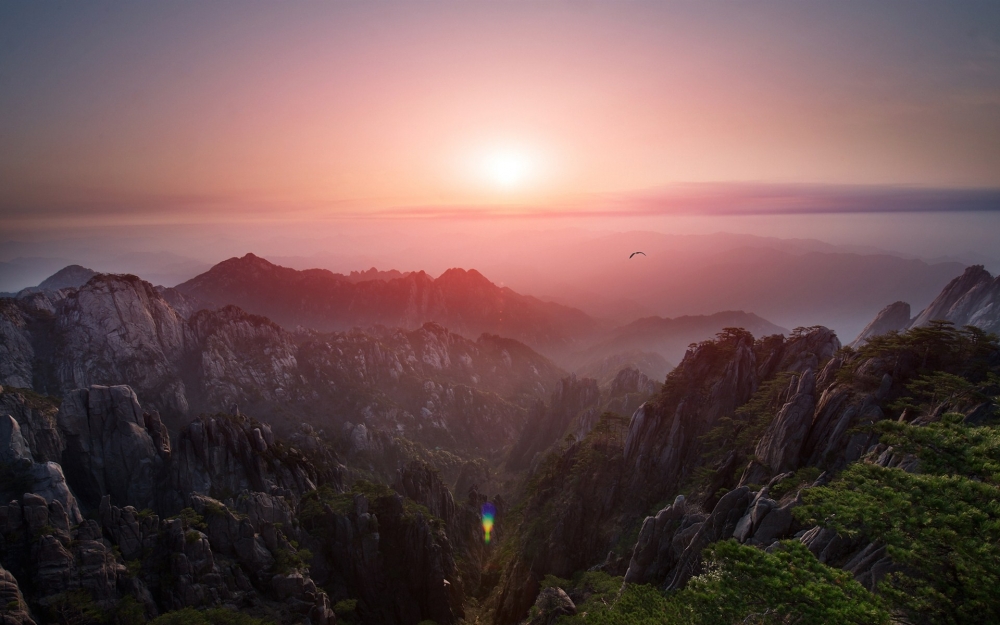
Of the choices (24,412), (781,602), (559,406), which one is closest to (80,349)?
(24,412)

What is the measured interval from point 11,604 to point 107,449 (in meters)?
38.2

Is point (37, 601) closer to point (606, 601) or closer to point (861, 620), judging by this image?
point (606, 601)

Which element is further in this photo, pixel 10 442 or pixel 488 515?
pixel 488 515

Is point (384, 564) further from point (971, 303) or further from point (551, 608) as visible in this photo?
point (971, 303)

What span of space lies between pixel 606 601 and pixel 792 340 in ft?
137

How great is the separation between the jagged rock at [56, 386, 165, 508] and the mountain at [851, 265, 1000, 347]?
108639mm

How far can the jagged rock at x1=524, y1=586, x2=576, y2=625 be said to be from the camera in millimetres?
37719

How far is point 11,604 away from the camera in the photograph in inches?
1116

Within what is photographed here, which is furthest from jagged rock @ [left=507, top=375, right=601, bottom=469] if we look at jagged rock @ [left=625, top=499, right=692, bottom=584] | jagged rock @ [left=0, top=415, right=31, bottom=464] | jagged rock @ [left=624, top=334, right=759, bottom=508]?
jagged rock @ [left=0, top=415, right=31, bottom=464]

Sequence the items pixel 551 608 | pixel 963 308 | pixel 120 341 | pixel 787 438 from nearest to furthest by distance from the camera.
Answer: pixel 551 608 < pixel 787 438 < pixel 963 308 < pixel 120 341

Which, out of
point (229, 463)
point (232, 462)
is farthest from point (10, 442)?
point (232, 462)

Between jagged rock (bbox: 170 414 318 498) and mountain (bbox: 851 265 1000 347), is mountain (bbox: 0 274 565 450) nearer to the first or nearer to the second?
jagged rock (bbox: 170 414 318 498)

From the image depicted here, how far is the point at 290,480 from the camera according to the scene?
6625 centimetres

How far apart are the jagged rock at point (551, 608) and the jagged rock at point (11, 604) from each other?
34783 millimetres
